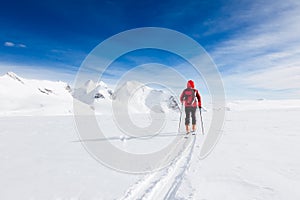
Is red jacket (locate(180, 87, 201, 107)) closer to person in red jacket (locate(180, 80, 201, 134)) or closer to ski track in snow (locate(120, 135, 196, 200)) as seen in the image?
person in red jacket (locate(180, 80, 201, 134))

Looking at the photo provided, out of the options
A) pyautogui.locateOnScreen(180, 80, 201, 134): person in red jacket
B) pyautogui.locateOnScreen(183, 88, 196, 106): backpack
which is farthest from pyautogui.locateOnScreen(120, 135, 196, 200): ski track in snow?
pyautogui.locateOnScreen(183, 88, 196, 106): backpack

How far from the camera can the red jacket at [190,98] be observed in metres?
9.54

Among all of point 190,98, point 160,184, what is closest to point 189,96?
point 190,98

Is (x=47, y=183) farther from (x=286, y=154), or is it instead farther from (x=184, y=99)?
(x=184, y=99)

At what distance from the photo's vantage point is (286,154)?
5.02 meters

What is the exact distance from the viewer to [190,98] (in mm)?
9586

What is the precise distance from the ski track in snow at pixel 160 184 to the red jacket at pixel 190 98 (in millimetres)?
5525

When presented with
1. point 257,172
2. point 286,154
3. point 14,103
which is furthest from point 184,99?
point 14,103

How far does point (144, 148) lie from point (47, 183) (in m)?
3.24

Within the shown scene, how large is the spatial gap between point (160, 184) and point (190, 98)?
6.81 meters

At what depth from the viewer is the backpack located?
9531mm

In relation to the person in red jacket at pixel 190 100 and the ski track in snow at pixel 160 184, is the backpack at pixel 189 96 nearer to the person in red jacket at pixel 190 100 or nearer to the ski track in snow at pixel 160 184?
the person in red jacket at pixel 190 100

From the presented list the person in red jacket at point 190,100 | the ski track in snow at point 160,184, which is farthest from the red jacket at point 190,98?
the ski track in snow at point 160,184

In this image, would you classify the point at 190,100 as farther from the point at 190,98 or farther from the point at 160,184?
the point at 160,184
